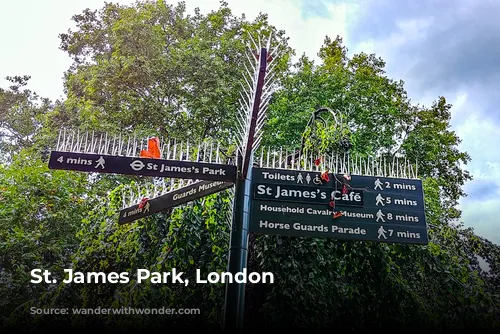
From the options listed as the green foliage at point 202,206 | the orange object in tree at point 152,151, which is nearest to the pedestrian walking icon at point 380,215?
the green foliage at point 202,206

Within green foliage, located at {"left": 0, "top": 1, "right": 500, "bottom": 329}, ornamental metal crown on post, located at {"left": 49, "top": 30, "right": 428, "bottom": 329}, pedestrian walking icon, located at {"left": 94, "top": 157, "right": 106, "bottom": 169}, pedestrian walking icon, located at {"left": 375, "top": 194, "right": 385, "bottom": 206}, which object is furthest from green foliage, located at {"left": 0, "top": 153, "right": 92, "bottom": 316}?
pedestrian walking icon, located at {"left": 375, "top": 194, "right": 385, "bottom": 206}

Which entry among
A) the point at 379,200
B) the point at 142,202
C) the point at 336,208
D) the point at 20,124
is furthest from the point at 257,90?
Result: the point at 20,124

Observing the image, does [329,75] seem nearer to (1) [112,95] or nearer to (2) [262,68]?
(1) [112,95]

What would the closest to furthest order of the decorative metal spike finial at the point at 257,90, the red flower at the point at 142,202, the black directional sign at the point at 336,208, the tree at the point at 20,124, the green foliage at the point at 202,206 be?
the decorative metal spike finial at the point at 257,90, the black directional sign at the point at 336,208, the red flower at the point at 142,202, the green foliage at the point at 202,206, the tree at the point at 20,124

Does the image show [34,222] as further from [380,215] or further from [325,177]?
[380,215]

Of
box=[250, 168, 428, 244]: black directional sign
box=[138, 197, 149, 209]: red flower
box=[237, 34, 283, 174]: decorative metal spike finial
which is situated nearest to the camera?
box=[237, 34, 283, 174]: decorative metal spike finial

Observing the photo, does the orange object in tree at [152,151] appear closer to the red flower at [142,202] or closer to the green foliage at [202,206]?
the red flower at [142,202]

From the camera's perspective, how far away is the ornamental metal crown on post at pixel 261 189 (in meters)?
2.62

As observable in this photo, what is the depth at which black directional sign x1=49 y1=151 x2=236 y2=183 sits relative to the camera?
266 cm

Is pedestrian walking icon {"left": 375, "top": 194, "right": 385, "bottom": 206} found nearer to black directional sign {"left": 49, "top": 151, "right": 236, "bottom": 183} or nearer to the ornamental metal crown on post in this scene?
the ornamental metal crown on post

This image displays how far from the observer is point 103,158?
8.80 ft

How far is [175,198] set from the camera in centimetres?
311

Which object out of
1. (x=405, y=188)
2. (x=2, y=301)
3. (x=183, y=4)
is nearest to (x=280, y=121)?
(x=183, y=4)

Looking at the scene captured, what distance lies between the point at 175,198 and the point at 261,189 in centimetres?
65
